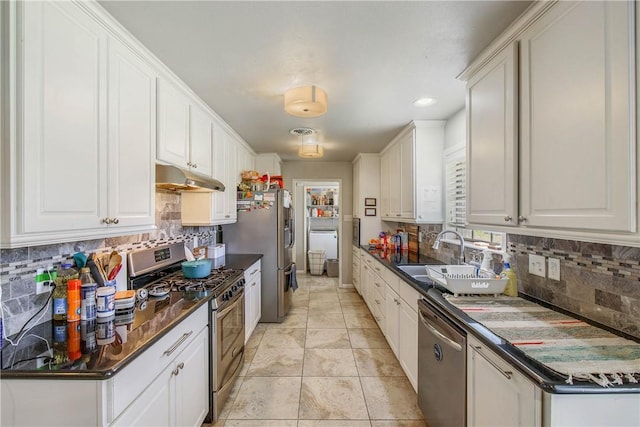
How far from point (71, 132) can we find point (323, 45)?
4.33 feet

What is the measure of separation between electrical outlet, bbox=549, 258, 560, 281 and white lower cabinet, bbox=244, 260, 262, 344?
2442 mm

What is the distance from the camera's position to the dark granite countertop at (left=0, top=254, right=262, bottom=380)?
0.94 meters

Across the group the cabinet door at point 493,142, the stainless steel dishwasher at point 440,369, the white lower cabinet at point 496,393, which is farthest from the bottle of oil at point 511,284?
the white lower cabinet at point 496,393

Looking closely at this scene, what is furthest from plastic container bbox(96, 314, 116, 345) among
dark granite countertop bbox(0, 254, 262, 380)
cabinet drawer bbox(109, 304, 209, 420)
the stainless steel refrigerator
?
the stainless steel refrigerator

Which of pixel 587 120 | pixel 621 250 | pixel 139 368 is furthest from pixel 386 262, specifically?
pixel 139 368

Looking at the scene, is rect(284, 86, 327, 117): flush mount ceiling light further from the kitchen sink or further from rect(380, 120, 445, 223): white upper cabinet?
the kitchen sink

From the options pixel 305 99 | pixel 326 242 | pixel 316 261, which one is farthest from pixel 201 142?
pixel 326 242

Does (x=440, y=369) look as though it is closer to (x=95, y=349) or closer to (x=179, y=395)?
(x=179, y=395)

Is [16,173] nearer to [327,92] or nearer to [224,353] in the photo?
[224,353]

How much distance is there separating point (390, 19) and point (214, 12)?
873mm

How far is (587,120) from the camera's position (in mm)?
1041

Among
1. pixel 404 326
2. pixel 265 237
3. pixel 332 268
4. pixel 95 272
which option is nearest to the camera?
pixel 95 272

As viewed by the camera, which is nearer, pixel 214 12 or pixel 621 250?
pixel 621 250

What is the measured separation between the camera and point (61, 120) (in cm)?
112
